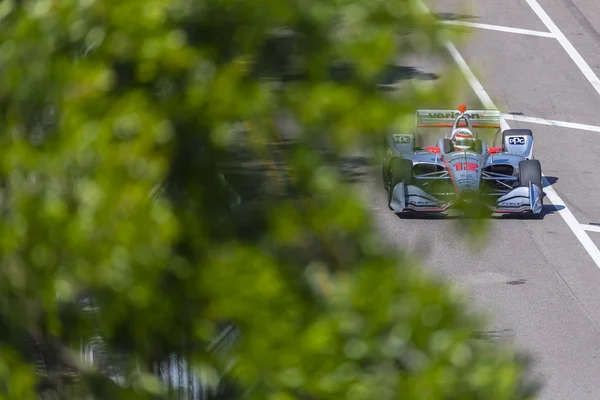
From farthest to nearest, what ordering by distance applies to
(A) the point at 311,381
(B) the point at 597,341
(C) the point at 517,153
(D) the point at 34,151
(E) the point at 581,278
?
(C) the point at 517,153
(E) the point at 581,278
(B) the point at 597,341
(D) the point at 34,151
(A) the point at 311,381

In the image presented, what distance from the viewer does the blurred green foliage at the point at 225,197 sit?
102 inches

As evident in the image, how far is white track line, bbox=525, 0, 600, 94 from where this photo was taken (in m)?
24.1

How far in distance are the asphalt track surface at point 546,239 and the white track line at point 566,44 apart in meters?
0.10

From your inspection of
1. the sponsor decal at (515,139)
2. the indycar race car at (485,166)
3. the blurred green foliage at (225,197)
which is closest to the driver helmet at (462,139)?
the indycar race car at (485,166)

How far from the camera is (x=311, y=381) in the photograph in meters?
2.57

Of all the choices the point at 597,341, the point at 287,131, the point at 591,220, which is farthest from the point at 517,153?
the point at 287,131

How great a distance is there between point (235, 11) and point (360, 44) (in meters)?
0.32

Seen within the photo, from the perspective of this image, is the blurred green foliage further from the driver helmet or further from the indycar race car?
the driver helmet

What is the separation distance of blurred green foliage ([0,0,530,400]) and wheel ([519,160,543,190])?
48.0 feet

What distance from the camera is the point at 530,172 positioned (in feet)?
56.2

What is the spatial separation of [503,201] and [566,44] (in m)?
9.49

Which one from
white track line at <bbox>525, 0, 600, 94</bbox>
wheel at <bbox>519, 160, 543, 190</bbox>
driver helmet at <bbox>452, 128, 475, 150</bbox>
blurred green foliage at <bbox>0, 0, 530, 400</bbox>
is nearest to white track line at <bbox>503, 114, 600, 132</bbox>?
white track line at <bbox>525, 0, 600, 94</bbox>

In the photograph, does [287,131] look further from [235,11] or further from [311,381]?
[311,381]

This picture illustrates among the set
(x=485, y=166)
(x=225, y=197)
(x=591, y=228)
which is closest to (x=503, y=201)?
(x=485, y=166)
